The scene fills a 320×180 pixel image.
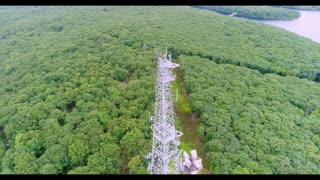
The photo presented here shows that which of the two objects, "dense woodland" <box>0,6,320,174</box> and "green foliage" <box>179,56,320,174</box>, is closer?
"green foliage" <box>179,56,320,174</box>

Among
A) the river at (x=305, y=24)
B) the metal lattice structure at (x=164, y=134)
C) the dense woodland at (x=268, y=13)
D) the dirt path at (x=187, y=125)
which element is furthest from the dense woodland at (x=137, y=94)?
the dense woodland at (x=268, y=13)

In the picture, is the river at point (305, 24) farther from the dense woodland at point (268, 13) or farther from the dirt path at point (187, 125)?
the dirt path at point (187, 125)

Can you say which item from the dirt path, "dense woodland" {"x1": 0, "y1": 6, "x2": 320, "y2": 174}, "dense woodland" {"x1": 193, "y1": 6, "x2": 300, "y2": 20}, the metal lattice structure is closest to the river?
"dense woodland" {"x1": 193, "y1": 6, "x2": 300, "y2": 20}

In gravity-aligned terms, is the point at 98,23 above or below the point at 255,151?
above

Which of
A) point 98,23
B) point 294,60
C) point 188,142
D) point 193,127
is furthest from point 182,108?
point 98,23

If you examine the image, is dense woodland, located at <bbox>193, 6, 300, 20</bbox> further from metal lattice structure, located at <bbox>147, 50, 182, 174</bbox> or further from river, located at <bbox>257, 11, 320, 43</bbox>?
metal lattice structure, located at <bbox>147, 50, 182, 174</bbox>

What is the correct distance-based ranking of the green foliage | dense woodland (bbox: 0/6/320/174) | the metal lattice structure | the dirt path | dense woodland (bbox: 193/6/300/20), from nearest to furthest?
the metal lattice structure, the green foliage, dense woodland (bbox: 0/6/320/174), the dirt path, dense woodland (bbox: 193/6/300/20)

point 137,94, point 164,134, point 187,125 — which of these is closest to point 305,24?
point 187,125
